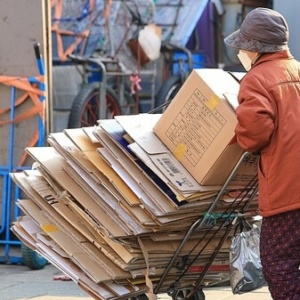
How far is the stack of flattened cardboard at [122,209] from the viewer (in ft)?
14.4

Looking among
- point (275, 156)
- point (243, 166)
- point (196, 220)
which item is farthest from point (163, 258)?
point (275, 156)

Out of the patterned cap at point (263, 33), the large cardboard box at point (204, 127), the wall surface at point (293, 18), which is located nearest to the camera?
the patterned cap at point (263, 33)

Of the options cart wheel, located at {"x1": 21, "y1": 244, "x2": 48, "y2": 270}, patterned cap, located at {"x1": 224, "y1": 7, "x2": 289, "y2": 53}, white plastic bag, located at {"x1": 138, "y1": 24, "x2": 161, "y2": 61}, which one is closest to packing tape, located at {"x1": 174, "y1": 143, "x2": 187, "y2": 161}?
patterned cap, located at {"x1": 224, "y1": 7, "x2": 289, "y2": 53}

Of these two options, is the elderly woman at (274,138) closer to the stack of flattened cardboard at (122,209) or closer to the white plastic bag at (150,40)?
the stack of flattened cardboard at (122,209)

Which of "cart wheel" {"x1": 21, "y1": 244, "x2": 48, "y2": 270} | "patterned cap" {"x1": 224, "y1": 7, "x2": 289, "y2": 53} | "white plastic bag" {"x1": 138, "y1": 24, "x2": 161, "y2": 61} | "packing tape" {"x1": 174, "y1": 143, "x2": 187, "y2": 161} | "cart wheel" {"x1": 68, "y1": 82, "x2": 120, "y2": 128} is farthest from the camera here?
"white plastic bag" {"x1": 138, "y1": 24, "x2": 161, "y2": 61}

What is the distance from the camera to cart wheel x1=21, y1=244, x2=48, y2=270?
22.0 ft

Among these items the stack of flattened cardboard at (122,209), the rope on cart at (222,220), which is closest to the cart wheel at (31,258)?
the stack of flattened cardboard at (122,209)

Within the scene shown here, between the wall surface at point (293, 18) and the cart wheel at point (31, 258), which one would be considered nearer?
the cart wheel at point (31, 258)

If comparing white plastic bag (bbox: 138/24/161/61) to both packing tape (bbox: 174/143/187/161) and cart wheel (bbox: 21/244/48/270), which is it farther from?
packing tape (bbox: 174/143/187/161)

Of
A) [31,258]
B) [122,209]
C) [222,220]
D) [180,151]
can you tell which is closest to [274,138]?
[180,151]

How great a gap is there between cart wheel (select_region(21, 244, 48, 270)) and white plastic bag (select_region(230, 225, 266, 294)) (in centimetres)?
257

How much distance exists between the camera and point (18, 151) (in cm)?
700

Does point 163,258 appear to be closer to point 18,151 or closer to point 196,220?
point 196,220

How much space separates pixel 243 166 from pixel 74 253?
976 millimetres
